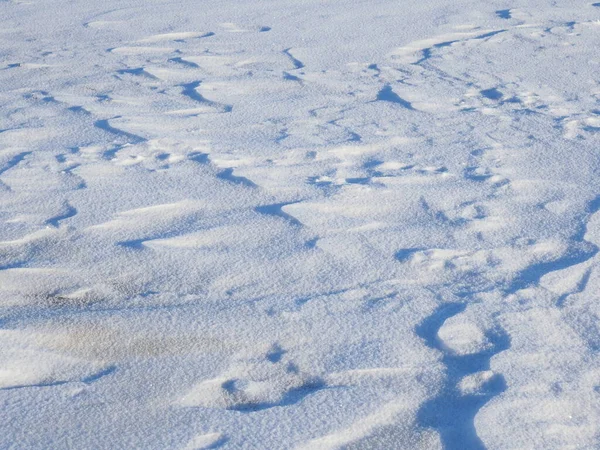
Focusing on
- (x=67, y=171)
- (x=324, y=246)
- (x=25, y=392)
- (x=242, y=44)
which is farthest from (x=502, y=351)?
(x=242, y=44)

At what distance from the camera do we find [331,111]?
3102mm

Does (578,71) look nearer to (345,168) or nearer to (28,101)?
(345,168)

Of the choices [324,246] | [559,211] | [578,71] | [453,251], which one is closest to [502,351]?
[453,251]

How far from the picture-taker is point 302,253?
198 cm

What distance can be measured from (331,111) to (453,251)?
4.16 ft

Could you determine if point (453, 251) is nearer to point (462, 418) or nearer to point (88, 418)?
point (462, 418)

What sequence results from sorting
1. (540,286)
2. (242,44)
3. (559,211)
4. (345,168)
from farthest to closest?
(242,44), (345,168), (559,211), (540,286)

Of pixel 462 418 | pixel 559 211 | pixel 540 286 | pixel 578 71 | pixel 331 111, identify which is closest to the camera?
pixel 462 418

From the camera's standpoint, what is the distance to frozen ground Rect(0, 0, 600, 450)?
1.41 metres

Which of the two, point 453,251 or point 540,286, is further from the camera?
point 453,251

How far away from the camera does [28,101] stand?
329 centimetres

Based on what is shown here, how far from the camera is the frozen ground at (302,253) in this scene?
4.63 ft

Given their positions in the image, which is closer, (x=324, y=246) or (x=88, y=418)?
(x=88, y=418)

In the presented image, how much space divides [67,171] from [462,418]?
5.28 ft
